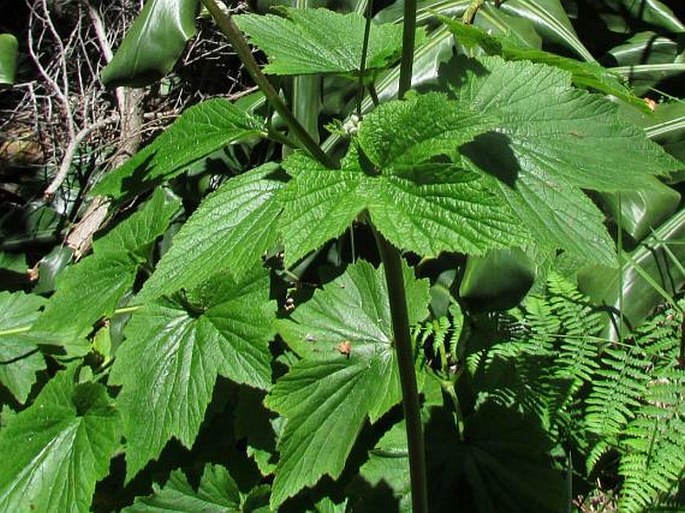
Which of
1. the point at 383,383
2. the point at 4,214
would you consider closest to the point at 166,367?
the point at 383,383

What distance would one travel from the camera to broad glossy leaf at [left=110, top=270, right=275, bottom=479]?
3.73 feet

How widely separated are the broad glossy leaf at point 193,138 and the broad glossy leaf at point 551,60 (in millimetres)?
235

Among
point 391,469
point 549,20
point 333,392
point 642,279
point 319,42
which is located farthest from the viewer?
point 549,20

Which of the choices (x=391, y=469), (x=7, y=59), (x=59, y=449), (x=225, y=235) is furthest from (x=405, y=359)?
(x=7, y=59)

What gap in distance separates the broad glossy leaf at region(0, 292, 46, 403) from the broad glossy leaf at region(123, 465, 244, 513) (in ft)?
1.22

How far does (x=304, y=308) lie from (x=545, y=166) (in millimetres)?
611

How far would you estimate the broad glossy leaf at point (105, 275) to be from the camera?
1268mm

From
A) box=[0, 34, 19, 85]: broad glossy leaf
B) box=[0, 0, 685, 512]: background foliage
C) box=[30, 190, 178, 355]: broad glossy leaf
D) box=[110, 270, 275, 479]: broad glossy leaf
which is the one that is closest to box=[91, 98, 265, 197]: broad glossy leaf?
box=[0, 0, 685, 512]: background foliage

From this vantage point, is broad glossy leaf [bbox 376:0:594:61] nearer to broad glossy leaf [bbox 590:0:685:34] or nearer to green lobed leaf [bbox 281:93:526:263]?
broad glossy leaf [bbox 590:0:685:34]

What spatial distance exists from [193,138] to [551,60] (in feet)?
1.22

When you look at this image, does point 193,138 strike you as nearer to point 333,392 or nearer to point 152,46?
point 333,392

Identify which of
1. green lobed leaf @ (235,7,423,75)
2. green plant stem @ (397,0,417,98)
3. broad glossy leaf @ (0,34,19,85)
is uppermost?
green plant stem @ (397,0,417,98)

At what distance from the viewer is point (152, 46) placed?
71.2 inches

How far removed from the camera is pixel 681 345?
1.17 metres
